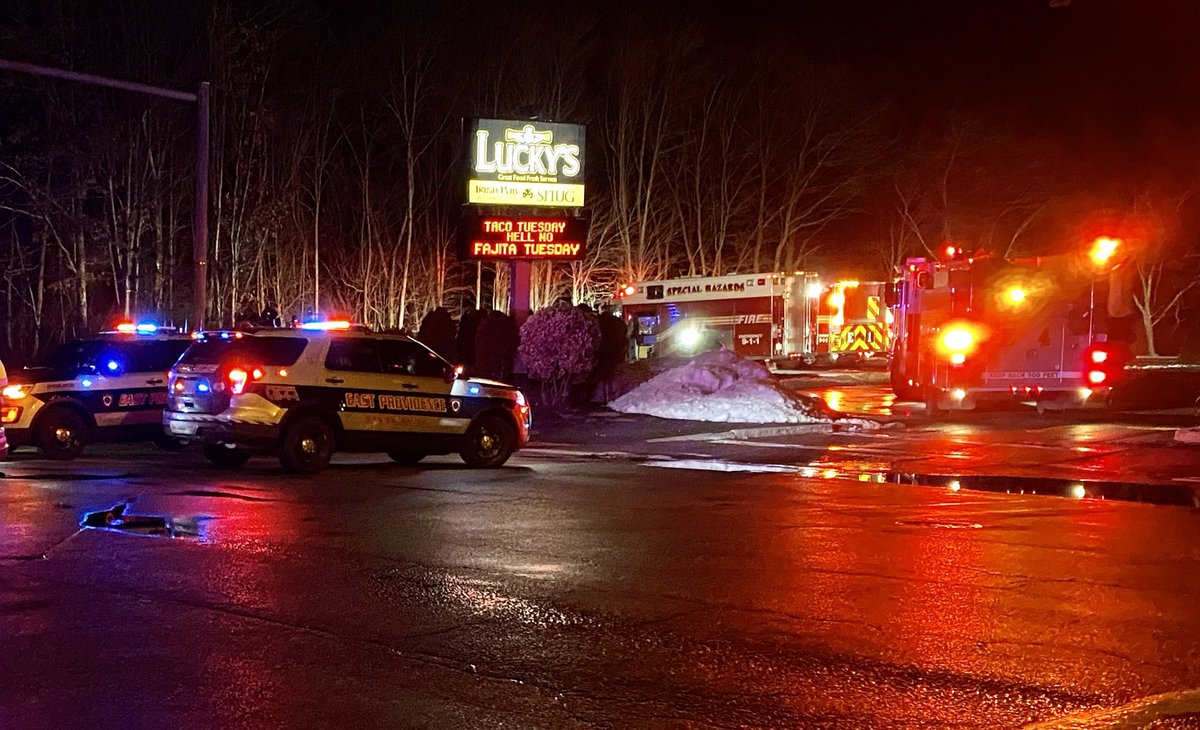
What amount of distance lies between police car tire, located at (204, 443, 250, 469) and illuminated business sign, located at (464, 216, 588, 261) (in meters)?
11.7

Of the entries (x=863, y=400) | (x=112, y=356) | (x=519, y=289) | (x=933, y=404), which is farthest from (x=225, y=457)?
(x=863, y=400)

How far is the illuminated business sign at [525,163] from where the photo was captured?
25.7 meters

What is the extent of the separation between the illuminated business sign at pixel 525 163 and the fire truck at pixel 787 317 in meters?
7.74

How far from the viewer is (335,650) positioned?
241 inches

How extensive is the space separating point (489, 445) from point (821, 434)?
6.98m

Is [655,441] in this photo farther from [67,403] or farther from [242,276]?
[242,276]

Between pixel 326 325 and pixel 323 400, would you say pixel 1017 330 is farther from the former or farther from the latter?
pixel 323 400

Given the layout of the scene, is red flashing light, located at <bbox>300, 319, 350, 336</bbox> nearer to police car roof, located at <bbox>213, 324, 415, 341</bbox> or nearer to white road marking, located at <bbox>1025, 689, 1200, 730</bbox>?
police car roof, located at <bbox>213, 324, 415, 341</bbox>

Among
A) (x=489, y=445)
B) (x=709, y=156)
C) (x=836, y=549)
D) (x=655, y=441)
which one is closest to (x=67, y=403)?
(x=489, y=445)

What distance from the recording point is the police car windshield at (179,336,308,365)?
1349 cm

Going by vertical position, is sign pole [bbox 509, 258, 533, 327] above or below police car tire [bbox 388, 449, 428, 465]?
above

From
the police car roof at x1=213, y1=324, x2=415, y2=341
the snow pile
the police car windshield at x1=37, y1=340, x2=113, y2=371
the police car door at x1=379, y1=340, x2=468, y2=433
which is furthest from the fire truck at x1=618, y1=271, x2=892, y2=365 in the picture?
the police car windshield at x1=37, y1=340, x2=113, y2=371

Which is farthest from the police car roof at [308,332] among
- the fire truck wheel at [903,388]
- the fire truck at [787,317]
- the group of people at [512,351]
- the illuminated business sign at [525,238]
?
the fire truck at [787,317]

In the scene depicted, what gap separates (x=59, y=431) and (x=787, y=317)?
20768 mm
